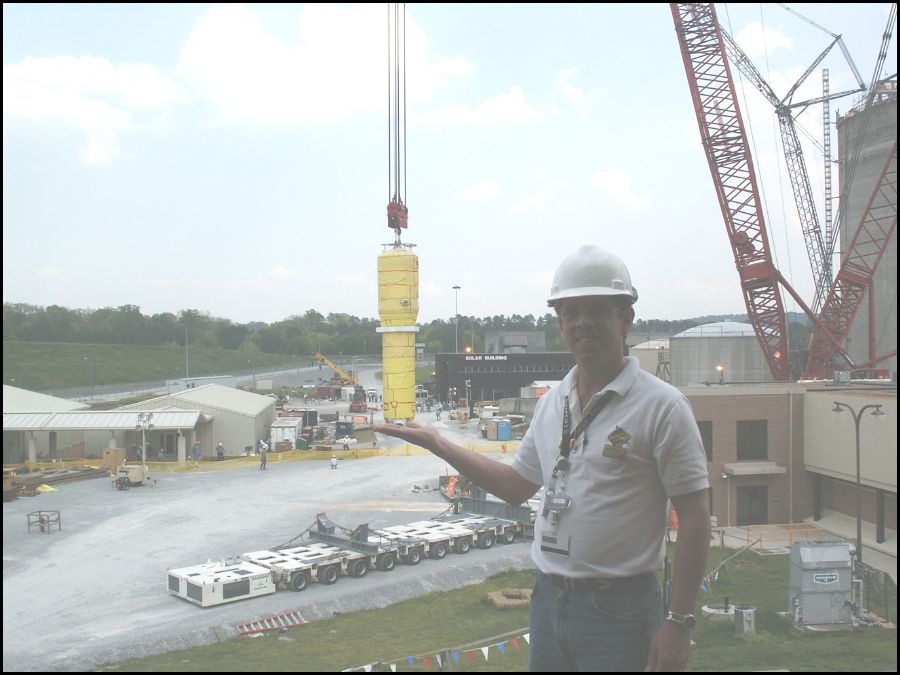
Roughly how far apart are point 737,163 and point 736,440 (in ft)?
38.5

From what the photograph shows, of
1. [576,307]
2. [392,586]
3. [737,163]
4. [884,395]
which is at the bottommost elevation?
[392,586]

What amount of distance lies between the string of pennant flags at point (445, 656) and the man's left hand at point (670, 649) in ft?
16.2

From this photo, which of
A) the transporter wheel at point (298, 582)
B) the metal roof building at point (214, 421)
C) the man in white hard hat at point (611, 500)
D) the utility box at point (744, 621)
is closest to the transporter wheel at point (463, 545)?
the transporter wheel at point (298, 582)

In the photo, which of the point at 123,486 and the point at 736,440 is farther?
the point at 123,486

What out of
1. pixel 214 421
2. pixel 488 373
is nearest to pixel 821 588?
pixel 214 421

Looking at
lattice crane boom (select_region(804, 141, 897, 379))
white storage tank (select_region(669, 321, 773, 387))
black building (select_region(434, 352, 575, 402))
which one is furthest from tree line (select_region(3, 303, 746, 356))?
black building (select_region(434, 352, 575, 402))

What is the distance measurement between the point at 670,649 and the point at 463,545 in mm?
12648

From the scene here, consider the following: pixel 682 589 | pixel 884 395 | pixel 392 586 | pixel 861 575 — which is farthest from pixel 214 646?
pixel 884 395

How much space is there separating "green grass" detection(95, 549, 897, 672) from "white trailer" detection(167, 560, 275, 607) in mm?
1452

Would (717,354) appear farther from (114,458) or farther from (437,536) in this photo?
(114,458)

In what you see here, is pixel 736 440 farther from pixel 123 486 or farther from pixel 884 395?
pixel 123 486

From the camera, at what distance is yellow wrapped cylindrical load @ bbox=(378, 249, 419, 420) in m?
8.97

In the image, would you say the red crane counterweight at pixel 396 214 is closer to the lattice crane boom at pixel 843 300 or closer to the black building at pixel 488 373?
the lattice crane boom at pixel 843 300

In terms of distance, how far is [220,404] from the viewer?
2689cm
